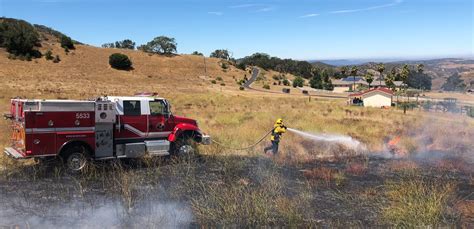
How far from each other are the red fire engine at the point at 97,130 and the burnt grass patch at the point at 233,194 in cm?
59

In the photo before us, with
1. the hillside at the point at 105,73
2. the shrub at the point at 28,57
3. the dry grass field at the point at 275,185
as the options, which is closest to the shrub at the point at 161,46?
the hillside at the point at 105,73

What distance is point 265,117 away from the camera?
31078 mm

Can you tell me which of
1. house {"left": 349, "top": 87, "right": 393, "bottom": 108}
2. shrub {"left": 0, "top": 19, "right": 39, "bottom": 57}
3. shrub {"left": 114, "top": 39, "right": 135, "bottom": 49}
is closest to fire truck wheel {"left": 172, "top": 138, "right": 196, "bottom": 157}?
house {"left": 349, "top": 87, "right": 393, "bottom": 108}

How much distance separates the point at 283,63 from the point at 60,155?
162m

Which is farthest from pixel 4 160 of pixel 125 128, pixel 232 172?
pixel 232 172

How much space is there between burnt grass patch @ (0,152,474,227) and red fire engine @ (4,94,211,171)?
590 mm

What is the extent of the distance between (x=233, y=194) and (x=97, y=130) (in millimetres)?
6002

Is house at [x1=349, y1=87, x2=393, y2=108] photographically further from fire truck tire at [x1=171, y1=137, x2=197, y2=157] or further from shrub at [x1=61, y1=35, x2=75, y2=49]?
shrub at [x1=61, y1=35, x2=75, y2=49]

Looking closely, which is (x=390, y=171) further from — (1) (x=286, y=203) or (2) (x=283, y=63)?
(2) (x=283, y=63)

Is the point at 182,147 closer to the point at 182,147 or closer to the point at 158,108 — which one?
the point at 182,147

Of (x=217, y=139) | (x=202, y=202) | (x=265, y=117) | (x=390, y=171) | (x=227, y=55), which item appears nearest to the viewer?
(x=202, y=202)

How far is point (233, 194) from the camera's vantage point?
32.0 feet

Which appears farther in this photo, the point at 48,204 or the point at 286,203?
the point at 48,204

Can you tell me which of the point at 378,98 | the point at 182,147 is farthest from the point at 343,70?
the point at 182,147
